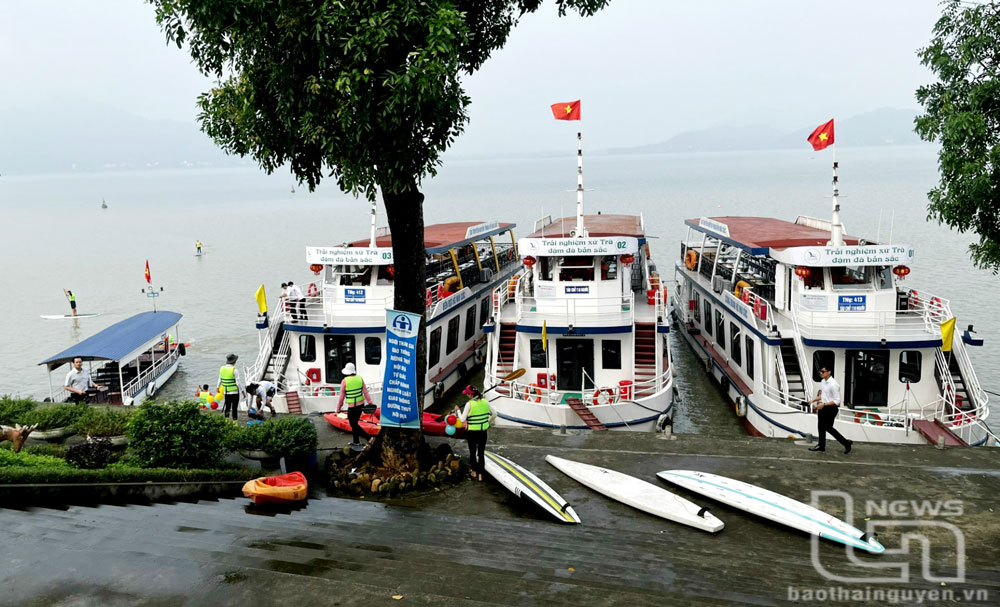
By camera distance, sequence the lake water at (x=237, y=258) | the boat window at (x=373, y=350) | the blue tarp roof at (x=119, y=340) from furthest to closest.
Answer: the lake water at (x=237, y=258), the blue tarp roof at (x=119, y=340), the boat window at (x=373, y=350)

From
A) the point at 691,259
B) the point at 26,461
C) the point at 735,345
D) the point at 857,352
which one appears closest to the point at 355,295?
the point at 26,461

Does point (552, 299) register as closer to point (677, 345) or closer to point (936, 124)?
point (936, 124)

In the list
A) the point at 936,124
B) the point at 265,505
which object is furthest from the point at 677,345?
the point at 265,505

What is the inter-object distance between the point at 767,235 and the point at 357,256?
43.0 ft

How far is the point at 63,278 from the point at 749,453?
63.4 metres

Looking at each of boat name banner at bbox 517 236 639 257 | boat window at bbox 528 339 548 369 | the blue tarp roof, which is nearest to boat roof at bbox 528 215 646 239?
boat name banner at bbox 517 236 639 257

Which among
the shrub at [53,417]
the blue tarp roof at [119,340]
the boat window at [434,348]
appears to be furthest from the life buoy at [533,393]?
the blue tarp roof at [119,340]

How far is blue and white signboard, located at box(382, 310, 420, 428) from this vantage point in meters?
12.7

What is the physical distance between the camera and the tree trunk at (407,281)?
1267 centimetres

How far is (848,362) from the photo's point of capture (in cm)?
1923

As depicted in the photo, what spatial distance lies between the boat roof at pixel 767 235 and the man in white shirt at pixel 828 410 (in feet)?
27.0

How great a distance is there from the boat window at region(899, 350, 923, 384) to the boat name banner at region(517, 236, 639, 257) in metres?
7.19

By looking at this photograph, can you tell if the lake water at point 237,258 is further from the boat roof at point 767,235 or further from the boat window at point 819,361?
the boat roof at point 767,235

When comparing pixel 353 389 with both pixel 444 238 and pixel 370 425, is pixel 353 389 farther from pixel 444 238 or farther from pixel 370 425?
pixel 444 238
